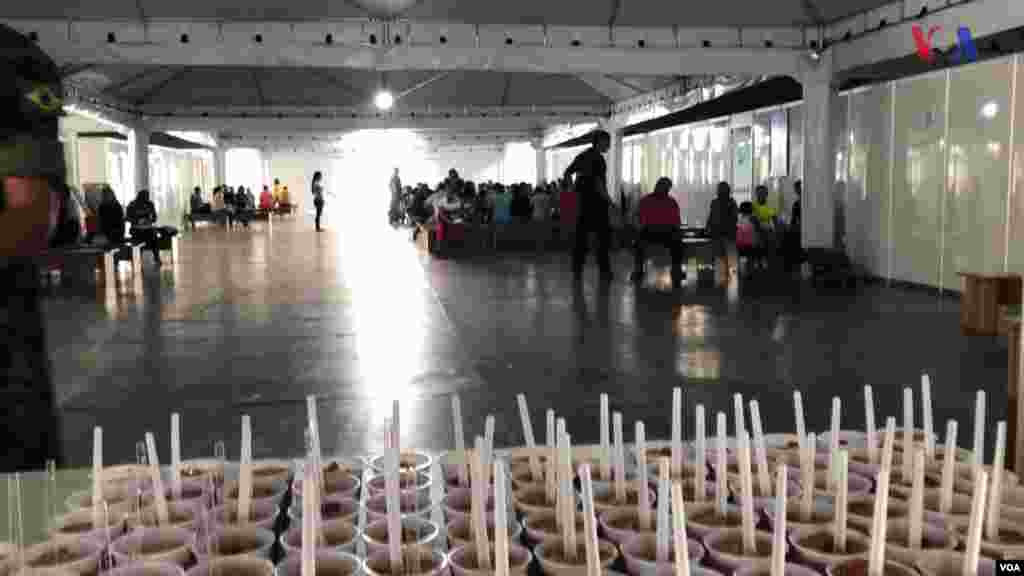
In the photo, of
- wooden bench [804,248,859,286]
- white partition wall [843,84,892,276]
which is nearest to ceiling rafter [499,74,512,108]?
white partition wall [843,84,892,276]

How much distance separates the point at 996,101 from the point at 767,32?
376cm

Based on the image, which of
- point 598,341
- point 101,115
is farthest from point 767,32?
point 101,115

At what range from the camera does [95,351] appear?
7.52 metres

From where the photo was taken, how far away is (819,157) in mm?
13523

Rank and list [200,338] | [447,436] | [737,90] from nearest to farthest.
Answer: [447,436]
[200,338]
[737,90]

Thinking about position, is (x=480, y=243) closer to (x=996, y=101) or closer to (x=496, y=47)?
(x=496, y=47)

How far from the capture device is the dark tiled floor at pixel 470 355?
5.27 metres

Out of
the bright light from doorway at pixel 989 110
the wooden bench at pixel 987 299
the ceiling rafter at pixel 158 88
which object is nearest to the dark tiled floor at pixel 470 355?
the wooden bench at pixel 987 299

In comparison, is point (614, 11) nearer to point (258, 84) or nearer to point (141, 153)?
point (258, 84)

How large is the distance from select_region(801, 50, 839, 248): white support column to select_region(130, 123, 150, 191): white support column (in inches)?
603

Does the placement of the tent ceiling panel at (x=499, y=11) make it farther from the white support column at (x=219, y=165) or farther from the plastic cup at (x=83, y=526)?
the white support column at (x=219, y=165)

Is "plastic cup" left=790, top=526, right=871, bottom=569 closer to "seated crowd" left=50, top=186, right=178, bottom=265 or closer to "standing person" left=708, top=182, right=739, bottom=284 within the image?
"standing person" left=708, top=182, right=739, bottom=284

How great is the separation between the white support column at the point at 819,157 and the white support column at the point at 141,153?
603 inches

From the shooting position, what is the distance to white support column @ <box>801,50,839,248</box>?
13.2 meters
